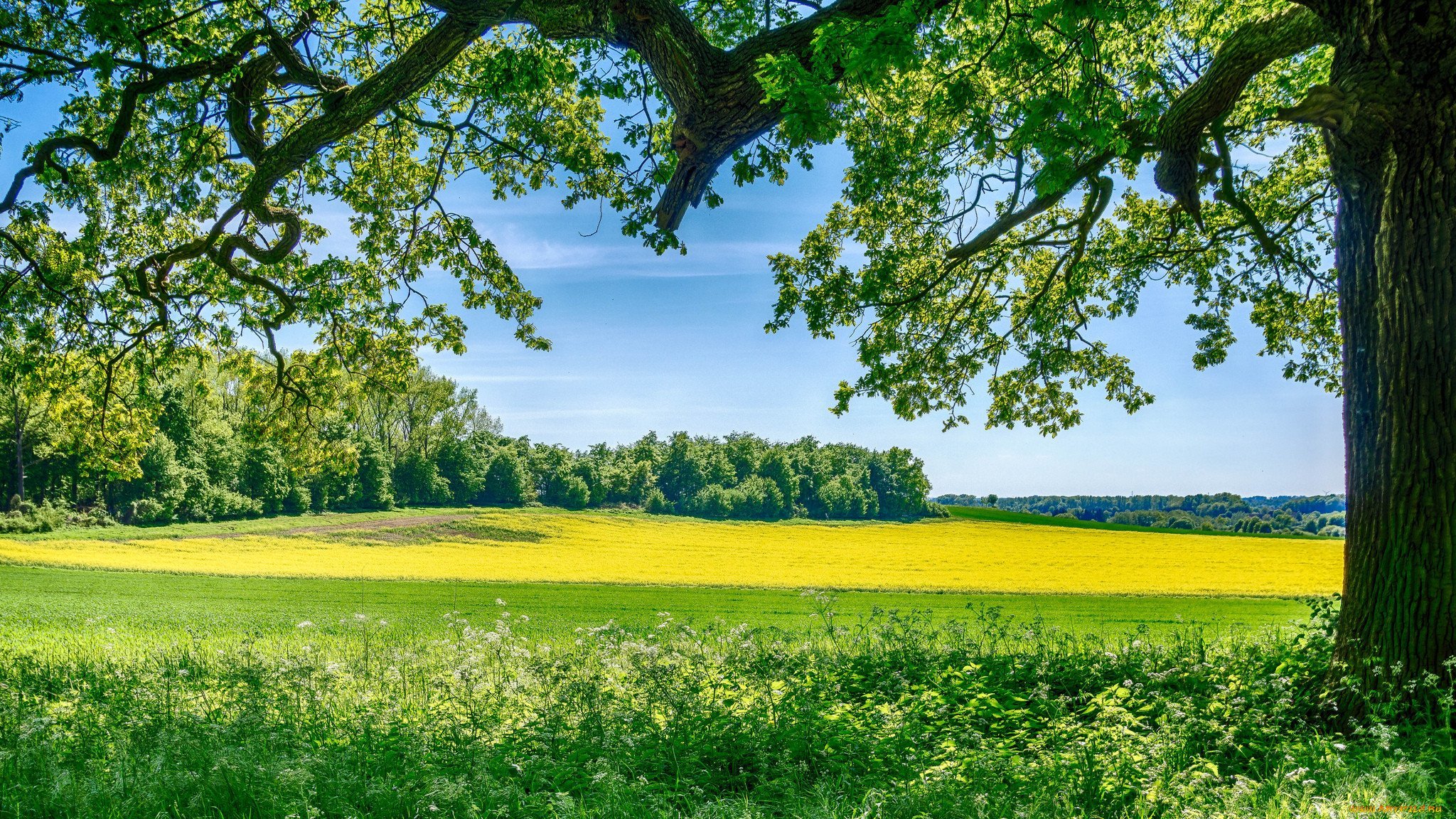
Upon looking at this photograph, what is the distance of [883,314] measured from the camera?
408 inches

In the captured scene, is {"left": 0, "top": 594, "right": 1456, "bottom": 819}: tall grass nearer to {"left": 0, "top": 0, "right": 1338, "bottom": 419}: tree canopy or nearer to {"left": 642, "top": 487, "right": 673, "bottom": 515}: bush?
{"left": 0, "top": 0, "right": 1338, "bottom": 419}: tree canopy

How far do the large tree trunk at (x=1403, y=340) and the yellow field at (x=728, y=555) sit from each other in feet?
68.8

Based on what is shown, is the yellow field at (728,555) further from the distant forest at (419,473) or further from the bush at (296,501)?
the bush at (296,501)

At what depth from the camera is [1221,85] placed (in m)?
6.73

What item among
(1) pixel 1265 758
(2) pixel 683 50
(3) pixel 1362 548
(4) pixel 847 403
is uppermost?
(2) pixel 683 50

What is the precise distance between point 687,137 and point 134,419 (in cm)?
1489

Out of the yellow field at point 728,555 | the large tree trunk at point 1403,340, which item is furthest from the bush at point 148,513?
the large tree trunk at point 1403,340

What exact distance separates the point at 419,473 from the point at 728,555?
33.1m

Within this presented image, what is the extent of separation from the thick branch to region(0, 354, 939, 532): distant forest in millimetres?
16631

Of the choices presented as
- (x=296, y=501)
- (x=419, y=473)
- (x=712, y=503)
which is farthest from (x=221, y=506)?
(x=712, y=503)

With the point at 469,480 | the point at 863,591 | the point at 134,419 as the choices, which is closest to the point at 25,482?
the point at 469,480

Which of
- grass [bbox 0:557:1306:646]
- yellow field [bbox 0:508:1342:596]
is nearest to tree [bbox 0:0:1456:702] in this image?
grass [bbox 0:557:1306:646]

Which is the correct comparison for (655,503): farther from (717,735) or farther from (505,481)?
(717,735)

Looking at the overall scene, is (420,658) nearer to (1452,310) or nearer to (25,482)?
(1452,310)
